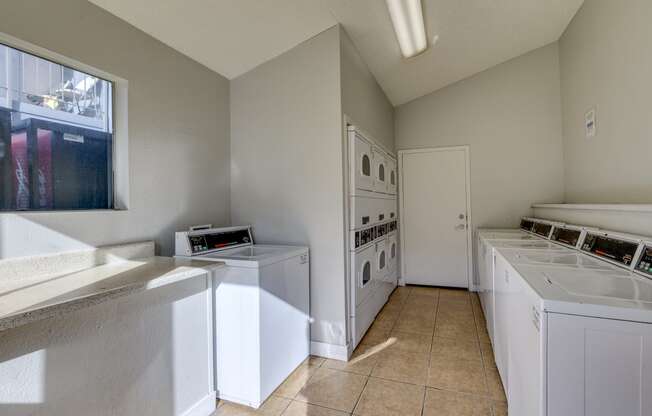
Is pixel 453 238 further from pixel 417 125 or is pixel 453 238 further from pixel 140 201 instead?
pixel 140 201

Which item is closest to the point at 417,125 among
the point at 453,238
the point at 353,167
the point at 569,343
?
the point at 453,238

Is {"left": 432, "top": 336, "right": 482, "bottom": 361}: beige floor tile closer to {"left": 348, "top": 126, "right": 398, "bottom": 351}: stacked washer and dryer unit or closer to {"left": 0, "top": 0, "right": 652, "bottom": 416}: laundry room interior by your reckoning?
{"left": 0, "top": 0, "right": 652, "bottom": 416}: laundry room interior

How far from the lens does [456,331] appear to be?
2.84 metres

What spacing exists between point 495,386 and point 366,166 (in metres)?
1.94

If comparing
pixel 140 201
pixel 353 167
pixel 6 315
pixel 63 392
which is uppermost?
pixel 353 167

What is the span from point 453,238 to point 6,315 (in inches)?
169

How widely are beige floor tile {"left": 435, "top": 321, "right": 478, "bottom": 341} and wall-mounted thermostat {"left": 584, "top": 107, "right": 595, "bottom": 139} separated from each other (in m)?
2.19

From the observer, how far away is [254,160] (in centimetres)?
266

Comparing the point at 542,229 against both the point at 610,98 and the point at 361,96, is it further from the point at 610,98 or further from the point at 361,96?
the point at 361,96

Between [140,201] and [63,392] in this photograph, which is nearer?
[63,392]

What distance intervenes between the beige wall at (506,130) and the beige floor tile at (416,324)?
166cm

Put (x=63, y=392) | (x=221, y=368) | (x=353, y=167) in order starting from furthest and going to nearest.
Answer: (x=353, y=167) → (x=221, y=368) → (x=63, y=392)

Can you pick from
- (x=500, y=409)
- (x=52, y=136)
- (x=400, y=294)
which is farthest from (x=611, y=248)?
(x=52, y=136)

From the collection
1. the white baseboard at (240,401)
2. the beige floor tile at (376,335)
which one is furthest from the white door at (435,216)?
the white baseboard at (240,401)
